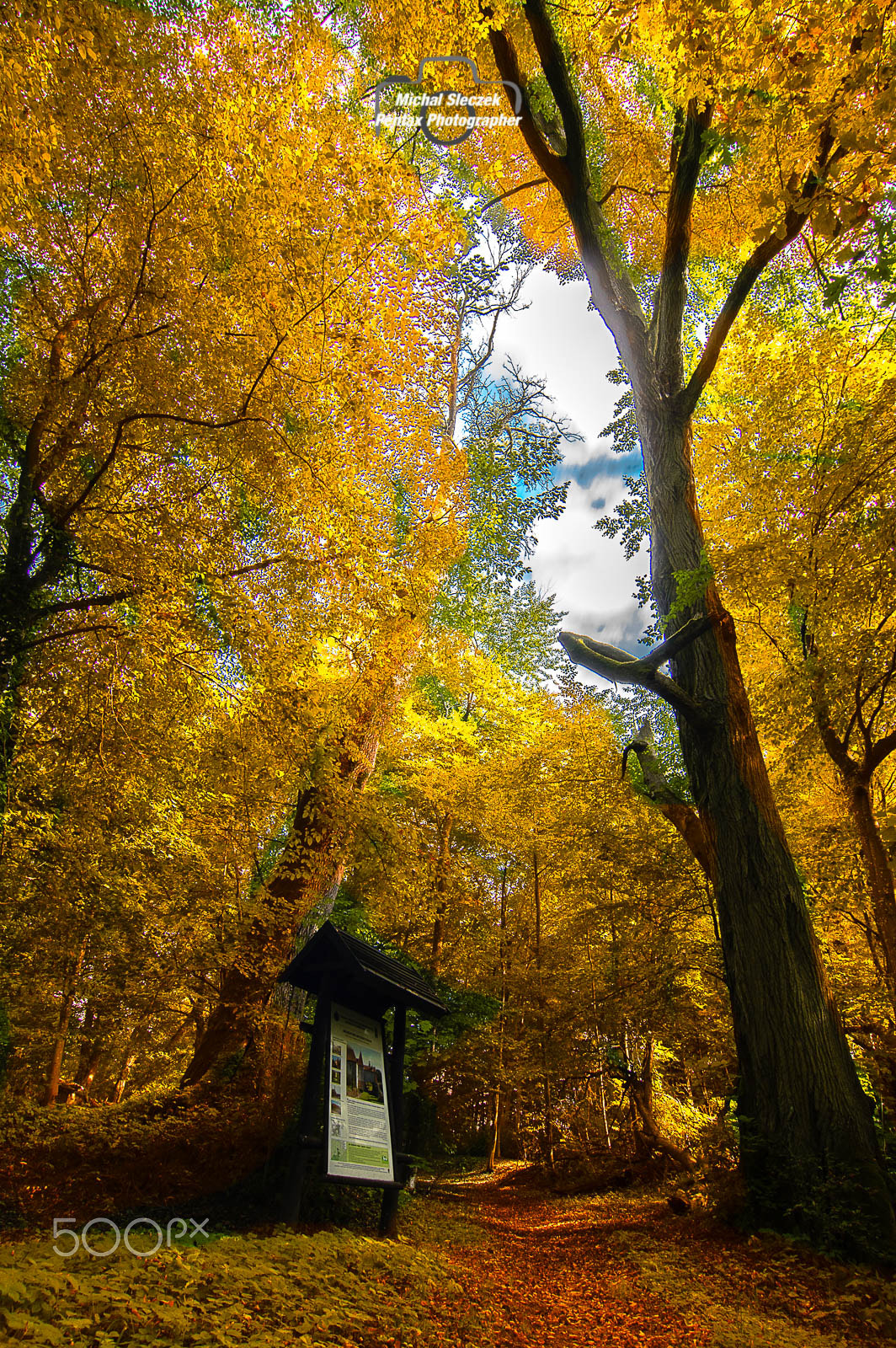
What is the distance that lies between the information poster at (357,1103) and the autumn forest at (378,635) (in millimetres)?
467

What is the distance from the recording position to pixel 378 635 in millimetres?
6398

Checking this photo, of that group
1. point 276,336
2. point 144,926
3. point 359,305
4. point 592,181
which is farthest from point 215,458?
point 592,181

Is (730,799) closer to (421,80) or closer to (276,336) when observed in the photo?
(276,336)

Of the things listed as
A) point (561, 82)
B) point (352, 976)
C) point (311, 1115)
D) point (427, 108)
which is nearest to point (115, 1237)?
point (311, 1115)

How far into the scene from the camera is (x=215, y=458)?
19.3ft

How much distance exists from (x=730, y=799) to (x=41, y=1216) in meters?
6.39

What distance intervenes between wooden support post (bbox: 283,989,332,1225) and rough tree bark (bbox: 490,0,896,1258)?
324 centimetres

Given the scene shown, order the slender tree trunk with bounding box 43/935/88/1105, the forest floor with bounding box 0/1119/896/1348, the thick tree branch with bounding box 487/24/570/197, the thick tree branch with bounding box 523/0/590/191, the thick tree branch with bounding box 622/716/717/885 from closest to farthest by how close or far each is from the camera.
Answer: the forest floor with bounding box 0/1119/896/1348, the thick tree branch with bounding box 622/716/717/885, the thick tree branch with bounding box 523/0/590/191, the slender tree trunk with bounding box 43/935/88/1105, the thick tree branch with bounding box 487/24/570/197

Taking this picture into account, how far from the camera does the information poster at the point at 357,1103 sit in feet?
14.8

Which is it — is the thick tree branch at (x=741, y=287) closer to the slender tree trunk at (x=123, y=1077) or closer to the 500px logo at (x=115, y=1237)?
the 500px logo at (x=115, y=1237)

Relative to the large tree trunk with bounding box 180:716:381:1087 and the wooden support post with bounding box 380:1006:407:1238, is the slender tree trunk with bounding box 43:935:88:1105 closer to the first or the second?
the large tree trunk with bounding box 180:716:381:1087

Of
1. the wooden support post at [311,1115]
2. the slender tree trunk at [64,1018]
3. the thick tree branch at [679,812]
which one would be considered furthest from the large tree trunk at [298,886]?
the thick tree branch at [679,812]

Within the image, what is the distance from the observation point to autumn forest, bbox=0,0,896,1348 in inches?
149

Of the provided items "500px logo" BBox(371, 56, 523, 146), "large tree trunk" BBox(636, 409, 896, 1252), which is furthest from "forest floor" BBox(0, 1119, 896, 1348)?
"500px logo" BBox(371, 56, 523, 146)
